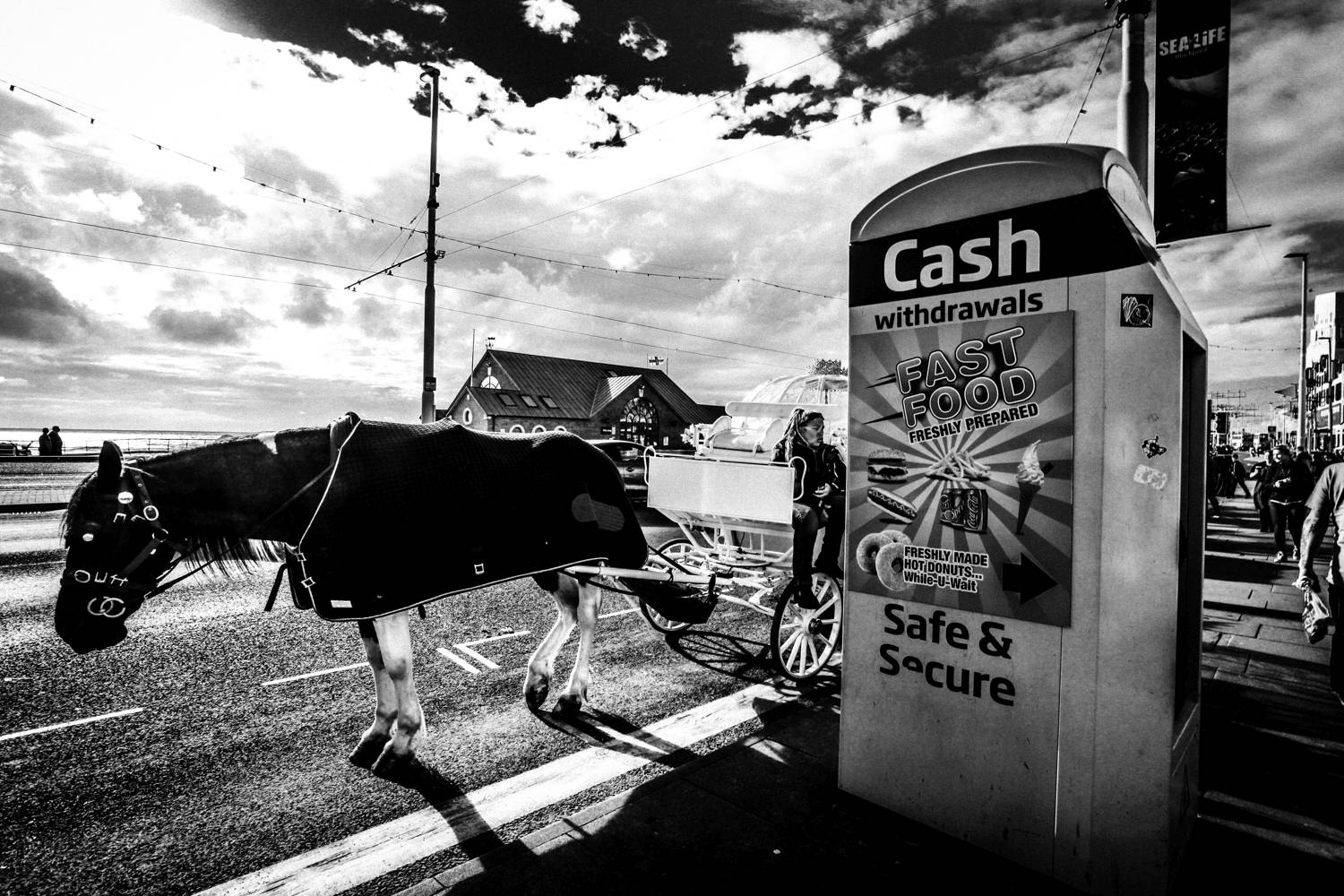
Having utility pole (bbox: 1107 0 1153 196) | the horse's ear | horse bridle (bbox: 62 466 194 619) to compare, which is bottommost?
horse bridle (bbox: 62 466 194 619)

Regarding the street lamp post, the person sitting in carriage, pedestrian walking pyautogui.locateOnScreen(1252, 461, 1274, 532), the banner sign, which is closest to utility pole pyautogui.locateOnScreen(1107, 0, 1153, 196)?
the banner sign

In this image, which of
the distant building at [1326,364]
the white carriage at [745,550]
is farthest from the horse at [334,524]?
the distant building at [1326,364]

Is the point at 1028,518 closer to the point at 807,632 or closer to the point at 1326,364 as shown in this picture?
the point at 807,632

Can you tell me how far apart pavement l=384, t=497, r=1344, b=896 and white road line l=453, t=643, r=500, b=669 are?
2.34 metres

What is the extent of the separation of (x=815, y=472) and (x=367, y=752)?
156 inches

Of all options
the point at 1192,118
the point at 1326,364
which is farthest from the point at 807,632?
the point at 1326,364

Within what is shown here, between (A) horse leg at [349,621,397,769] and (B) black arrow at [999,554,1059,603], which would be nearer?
(B) black arrow at [999,554,1059,603]

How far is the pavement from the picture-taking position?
289 centimetres

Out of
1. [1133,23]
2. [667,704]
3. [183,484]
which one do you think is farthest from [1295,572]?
[183,484]

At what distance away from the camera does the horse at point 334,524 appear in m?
3.84

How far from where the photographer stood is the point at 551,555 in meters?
4.76

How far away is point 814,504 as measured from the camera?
5.95 meters

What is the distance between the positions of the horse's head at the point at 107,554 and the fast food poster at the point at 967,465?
157 inches

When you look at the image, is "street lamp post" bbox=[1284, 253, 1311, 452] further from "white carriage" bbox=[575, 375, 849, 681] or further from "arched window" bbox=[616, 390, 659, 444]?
"arched window" bbox=[616, 390, 659, 444]
